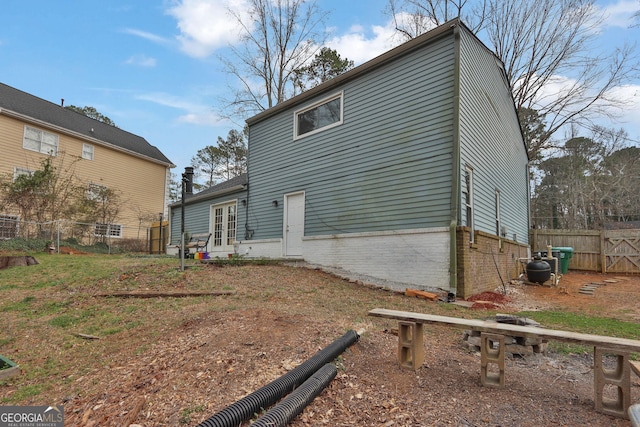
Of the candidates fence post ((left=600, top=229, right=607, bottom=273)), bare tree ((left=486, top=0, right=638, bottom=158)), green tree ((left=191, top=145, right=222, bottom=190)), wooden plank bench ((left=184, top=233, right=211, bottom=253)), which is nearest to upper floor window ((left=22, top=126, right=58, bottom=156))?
wooden plank bench ((left=184, top=233, right=211, bottom=253))

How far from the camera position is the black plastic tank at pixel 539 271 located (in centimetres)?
1001

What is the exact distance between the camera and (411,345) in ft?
9.81

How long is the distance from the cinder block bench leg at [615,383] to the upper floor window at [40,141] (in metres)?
21.2

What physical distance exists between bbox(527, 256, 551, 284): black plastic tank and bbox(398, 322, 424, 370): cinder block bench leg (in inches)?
357

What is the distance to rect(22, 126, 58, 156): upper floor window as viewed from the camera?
51.2ft

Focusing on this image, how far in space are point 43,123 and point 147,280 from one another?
48.2ft

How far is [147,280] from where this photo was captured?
→ 6781 mm

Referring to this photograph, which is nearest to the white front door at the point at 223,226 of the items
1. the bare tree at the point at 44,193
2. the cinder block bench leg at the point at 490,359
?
the bare tree at the point at 44,193

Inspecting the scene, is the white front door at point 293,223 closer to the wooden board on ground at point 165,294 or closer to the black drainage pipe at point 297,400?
the wooden board on ground at point 165,294

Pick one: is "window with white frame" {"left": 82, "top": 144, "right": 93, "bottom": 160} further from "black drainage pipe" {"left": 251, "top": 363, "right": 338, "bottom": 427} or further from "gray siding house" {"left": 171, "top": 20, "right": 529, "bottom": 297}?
"black drainage pipe" {"left": 251, "top": 363, "right": 338, "bottom": 427}

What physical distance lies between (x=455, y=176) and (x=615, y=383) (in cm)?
498

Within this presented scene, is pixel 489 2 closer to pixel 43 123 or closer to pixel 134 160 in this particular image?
pixel 134 160

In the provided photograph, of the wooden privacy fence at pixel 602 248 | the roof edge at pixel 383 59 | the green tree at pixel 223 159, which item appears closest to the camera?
the roof edge at pixel 383 59

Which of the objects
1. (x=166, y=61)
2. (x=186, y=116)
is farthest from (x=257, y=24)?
(x=186, y=116)
